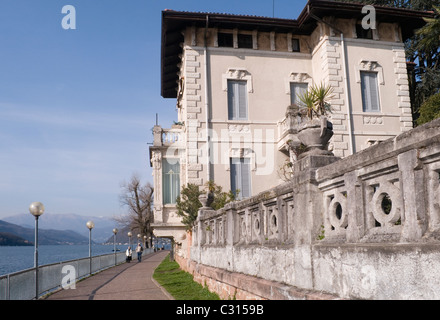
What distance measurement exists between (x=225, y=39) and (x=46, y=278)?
13.5 m

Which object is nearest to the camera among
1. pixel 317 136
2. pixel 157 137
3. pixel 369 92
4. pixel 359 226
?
pixel 359 226

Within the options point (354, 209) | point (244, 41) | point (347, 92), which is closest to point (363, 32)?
point (347, 92)

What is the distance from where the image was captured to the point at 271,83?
72.4ft

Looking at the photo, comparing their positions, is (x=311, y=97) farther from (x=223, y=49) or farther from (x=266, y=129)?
(x=223, y=49)

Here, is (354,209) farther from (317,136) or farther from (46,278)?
(46,278)

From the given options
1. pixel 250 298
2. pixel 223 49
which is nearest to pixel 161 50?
pixel 223 49

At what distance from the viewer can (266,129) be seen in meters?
21.6

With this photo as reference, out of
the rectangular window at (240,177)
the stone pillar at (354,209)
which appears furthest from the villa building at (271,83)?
the stone pillar at (354,209)

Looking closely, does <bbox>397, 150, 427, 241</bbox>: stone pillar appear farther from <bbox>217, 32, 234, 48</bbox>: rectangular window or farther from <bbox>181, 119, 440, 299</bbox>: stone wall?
<bbox>217, 32, 234, 48</bbox>: rectangular window

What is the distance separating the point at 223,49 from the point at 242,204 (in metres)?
13.7

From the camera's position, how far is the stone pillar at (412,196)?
3.90 metres

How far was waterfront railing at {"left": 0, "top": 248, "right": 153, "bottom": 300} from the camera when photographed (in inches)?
484

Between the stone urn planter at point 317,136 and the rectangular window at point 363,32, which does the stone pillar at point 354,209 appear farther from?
the rectangular window at point 363,32

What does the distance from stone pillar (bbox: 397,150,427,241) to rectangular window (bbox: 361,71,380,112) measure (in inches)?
705
